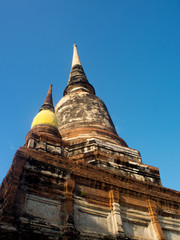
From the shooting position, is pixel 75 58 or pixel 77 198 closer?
pixel 77 198

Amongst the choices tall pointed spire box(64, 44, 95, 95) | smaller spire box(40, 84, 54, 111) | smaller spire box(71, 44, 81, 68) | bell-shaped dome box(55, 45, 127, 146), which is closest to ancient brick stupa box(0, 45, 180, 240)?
bell-shaped dome box(55, 45, 127, 146)

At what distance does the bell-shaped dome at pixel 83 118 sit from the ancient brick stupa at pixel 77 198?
72.2 inches

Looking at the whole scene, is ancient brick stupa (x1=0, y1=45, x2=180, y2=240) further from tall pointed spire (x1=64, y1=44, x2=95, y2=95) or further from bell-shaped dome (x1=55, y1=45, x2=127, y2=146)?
tall pointed spire (x1=64, y1=44, x2=95, y2=95)

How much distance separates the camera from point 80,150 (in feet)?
40.1

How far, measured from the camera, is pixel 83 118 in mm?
15023

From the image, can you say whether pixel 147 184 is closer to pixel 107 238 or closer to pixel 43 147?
pixel 107 238

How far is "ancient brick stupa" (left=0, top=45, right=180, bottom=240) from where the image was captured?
6605mm

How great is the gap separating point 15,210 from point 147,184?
16.8 ft

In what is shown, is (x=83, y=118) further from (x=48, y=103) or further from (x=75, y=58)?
(x=75, y=58)

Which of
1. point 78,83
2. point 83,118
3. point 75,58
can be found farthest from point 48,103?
point 75,58

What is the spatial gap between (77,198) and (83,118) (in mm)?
7621

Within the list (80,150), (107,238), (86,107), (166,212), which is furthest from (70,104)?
(107,238)

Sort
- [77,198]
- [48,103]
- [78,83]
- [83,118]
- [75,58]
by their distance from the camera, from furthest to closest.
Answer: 1. [75,58]
2. [78,83]
3. [48,103]
4. [83,118]
5. [77,198]

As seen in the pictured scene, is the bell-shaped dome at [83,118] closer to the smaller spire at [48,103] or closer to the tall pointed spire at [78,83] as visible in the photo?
the tall pointed spire at [78,83]
